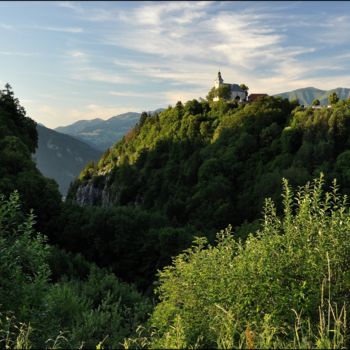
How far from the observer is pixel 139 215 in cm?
4416

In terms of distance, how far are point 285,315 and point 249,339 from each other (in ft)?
9.98

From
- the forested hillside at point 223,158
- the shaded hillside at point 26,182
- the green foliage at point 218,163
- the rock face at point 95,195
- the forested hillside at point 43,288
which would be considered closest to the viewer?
the forested hillside at point 43,288

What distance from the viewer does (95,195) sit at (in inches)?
5418

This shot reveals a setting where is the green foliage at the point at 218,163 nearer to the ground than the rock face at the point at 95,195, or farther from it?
farther from it

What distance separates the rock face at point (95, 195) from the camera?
12556 cm

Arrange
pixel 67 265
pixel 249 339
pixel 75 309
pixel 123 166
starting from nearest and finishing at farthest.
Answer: pixel 249 339
pixel 75 309
pixel 67 265
pixel 123 166

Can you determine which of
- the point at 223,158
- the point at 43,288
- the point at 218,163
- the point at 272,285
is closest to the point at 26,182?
the point at 43,288

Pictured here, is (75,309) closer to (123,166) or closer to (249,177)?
(249,177)

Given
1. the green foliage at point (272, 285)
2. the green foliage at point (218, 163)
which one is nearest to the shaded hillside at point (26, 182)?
the green foliage at point (218, 163)

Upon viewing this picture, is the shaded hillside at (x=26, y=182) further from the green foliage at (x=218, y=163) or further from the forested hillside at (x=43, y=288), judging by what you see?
the green foliage at (x=218, y=163)

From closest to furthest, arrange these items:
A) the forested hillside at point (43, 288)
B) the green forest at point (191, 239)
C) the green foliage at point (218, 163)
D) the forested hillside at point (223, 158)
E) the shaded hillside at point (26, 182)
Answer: the green forest at point (191, 239) → the forested hillside at point (43, 288) → the shaded hillside at point (26, 182) → the green foliage at point (218, 163) → the forested hillside at point (223, 158)

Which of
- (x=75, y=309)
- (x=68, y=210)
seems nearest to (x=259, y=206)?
(x=68, y=210)

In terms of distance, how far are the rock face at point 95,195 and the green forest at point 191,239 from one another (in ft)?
2.96

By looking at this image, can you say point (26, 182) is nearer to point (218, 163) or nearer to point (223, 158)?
point (218, 163)
